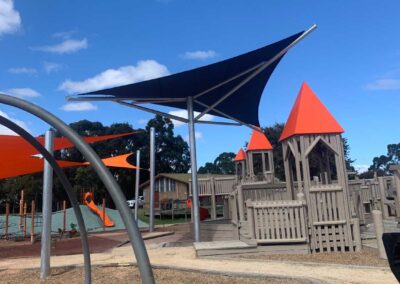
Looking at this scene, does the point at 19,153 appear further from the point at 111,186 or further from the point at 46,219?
the point at 111,186

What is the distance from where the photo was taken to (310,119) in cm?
1123

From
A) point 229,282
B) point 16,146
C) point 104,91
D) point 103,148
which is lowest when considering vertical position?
point 229,282

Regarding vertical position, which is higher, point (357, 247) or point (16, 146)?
point (16, 146)

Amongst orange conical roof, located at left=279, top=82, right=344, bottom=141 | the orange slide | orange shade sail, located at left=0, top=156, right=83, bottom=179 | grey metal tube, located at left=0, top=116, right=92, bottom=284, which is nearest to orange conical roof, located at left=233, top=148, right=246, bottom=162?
the orange slide

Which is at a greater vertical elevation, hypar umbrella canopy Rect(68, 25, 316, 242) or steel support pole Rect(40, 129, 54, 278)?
hypar umbrella canopy Rect(68, 25, 316, 242)

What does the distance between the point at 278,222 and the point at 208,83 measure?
4.42 m

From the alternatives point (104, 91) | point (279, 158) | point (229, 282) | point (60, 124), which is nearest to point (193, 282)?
point (229, 282)

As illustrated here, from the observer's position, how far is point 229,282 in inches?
265

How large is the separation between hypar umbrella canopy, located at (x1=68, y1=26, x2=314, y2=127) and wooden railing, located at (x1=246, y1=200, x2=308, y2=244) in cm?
375

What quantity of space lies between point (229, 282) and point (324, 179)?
27.0ft

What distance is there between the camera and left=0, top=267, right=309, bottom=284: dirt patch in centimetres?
687

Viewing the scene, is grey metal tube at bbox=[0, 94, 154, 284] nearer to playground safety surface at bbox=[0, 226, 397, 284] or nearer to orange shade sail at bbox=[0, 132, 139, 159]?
playground safety surface at bbox=[0, 226, 397, 284]

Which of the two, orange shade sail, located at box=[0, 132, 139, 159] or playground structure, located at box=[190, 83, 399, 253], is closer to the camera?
playground structure, located at box=[190, 83, 399, 253]

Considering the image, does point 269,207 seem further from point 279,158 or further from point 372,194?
point 279,158
